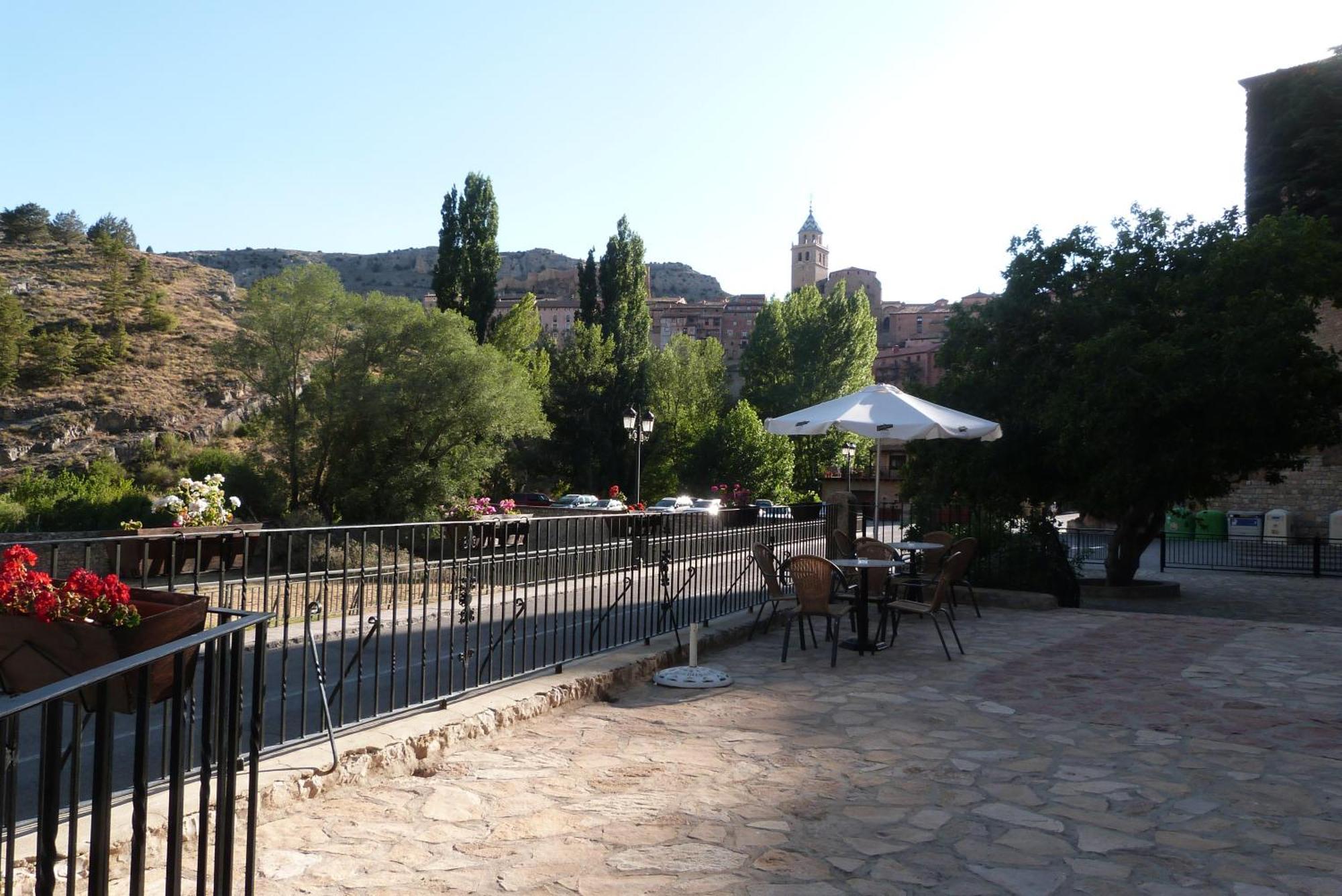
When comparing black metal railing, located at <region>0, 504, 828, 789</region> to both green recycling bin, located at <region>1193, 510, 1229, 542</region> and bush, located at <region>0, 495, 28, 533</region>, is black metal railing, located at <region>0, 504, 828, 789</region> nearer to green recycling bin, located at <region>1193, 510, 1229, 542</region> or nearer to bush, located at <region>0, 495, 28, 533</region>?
bush, located at <region>0, 495, 28, 533</region>

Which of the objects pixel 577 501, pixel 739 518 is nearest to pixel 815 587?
pixel 739 518

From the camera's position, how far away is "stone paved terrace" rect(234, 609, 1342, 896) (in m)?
3.39

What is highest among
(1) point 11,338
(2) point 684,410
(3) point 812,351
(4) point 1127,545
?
(3) point 812,351

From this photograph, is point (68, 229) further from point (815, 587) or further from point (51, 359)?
point (815, 587)

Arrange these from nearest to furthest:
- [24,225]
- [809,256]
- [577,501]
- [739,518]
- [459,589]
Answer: [459,589] → [739,518] → [577,501] → [24,225] → [809,256]

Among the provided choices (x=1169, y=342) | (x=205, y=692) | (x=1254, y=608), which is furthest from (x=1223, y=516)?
(x=205, y=692)

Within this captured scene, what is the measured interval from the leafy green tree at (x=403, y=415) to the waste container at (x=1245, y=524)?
72.8 ft

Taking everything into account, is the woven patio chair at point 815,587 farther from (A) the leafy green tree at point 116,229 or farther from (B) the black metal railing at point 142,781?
(A) the leafy green tree at point 116,229

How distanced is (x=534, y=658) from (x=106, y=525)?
1812 cm

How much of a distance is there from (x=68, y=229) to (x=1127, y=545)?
77.1 meters

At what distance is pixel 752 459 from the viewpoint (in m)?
47.8

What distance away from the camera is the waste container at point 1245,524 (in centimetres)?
2811

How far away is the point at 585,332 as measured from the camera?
45.9 metres

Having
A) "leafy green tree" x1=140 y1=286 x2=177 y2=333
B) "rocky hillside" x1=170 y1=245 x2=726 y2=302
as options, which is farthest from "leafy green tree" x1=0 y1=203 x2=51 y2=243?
"rocky hillside" x1=170 y1=245 x2=726 y2=302
